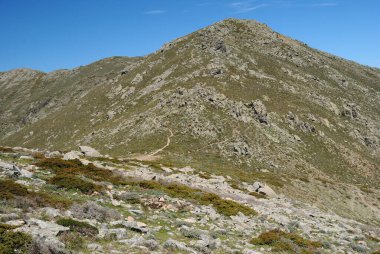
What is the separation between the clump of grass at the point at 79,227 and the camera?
14492 mm

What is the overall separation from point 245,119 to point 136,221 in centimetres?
6882

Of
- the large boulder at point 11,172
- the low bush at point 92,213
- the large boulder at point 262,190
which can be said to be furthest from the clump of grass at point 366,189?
the large boulder at point 11,172

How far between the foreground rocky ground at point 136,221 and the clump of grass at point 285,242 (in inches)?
2.1

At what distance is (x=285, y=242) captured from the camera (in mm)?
19469

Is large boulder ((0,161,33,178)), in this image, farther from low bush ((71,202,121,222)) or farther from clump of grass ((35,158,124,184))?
low bush ((71,202,121,222))

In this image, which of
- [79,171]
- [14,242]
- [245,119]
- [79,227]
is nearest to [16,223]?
[14,242]

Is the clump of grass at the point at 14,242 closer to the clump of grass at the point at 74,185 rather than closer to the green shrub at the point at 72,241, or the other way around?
the green shrub at the point at 72,241

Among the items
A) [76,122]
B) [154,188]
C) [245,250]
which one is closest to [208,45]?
[76,122]

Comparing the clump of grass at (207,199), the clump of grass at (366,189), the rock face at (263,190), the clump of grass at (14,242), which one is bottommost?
the clump of grass at (14,242)

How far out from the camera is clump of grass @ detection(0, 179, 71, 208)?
1660cm

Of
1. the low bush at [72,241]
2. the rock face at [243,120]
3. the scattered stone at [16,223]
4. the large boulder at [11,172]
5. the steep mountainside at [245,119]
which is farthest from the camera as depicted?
the steep mountainside at [245,119]

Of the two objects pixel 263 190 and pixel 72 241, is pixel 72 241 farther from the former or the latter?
pixel 263 190

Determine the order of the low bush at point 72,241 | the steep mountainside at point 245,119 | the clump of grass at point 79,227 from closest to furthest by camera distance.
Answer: the low bush at point 72,241 → the clump of grass at point 79,227 → the steep mountainside at point 245,119

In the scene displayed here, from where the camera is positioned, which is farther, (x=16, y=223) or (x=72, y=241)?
(x=16, y=223)
